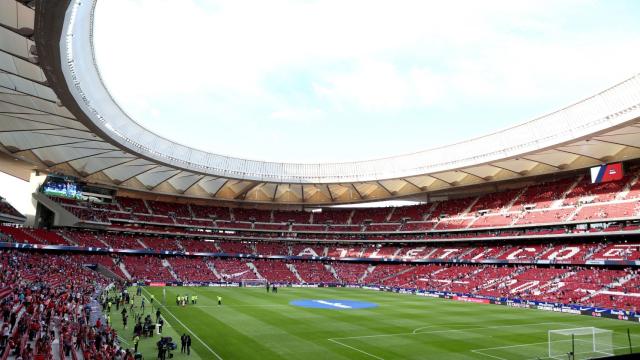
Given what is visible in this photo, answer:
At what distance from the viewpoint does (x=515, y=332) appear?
29656 millimetres

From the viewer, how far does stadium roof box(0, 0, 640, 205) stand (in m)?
24.8

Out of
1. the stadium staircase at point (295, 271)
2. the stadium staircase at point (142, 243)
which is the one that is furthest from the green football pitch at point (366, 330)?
the stadium staircase at point (295, 271)

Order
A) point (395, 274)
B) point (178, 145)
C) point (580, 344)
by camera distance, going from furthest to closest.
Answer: point (395, 274), point (178, 145), point (580, 344)

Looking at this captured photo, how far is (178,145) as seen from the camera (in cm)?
5597

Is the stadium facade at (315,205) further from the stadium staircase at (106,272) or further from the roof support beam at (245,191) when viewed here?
the roof support beam at (245,191)

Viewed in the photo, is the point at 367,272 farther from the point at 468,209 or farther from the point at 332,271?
the point at 468,209

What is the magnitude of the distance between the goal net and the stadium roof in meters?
20.4

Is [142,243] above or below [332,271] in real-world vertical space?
above

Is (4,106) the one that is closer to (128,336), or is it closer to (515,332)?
(128,336)

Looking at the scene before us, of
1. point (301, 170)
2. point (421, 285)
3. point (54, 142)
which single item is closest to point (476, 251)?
point (421, 285)

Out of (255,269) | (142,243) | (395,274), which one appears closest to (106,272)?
(142,243)

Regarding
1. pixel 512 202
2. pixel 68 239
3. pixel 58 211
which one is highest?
pixel 512 202

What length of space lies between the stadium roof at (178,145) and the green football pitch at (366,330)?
15.9 metres

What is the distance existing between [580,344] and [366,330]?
12132mm
